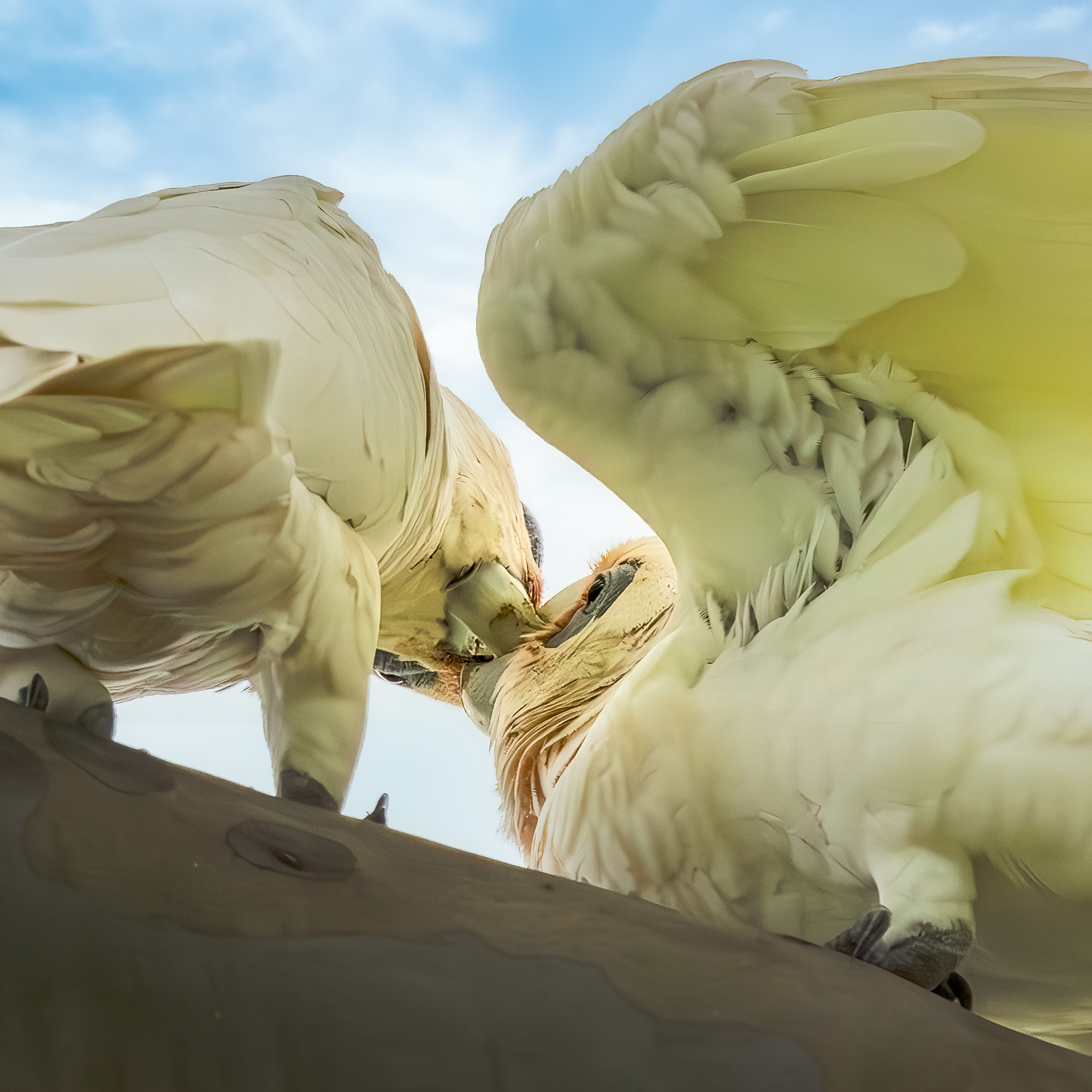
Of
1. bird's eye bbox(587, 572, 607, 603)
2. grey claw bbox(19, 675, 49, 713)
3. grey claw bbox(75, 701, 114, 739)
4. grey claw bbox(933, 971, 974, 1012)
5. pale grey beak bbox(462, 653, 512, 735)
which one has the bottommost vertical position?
grey claw bbox(933, 971, 974, 1012)

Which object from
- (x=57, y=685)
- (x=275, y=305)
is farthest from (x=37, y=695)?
(x=275, y=305)

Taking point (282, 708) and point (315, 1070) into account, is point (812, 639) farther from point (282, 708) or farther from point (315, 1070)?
point (315, 1070)

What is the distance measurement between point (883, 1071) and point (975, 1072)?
4 centimetres

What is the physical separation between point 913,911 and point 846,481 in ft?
1.11

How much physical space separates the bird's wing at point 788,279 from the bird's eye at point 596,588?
18.6 inches

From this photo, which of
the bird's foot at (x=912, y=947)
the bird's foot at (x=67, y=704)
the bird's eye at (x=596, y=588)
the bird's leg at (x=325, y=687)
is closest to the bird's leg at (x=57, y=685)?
the bird's foot at (x=67, y=704)

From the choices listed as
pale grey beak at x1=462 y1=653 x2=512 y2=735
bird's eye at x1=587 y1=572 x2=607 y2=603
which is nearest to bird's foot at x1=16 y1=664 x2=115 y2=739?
pale grey beak at x1=462 y1=653 x2=512 y2=735

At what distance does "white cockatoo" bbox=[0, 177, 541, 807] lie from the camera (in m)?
0.59

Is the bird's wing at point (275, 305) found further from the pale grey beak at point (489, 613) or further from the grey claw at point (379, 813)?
the pale grey beak at point (489, 613)

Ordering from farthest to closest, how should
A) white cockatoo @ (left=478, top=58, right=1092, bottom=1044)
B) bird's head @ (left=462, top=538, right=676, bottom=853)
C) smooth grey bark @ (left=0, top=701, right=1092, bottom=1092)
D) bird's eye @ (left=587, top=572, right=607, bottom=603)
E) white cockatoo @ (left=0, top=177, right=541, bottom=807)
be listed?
bird's eye @ (left=587, top=572, right=607, bottom=603)
bird's head @ (left=462, top=538, right=676, bottom=853)
white cockatoo @ (left=478, top=58, right=1092, bottom=1044)
white cockatoo @ (left=0, top=177, right=541, bottom=807)
smooth grey bark @ (left=0, top=701, right=1092, bottom=1092)

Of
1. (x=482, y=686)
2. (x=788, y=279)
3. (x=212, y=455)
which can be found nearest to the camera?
(x=212, y=455)

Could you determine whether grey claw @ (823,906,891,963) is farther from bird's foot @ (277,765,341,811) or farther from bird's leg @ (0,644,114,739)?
bird's leg @ (0,644,114,739)

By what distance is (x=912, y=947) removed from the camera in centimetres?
65

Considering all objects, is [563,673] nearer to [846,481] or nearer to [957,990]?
[846,481]
